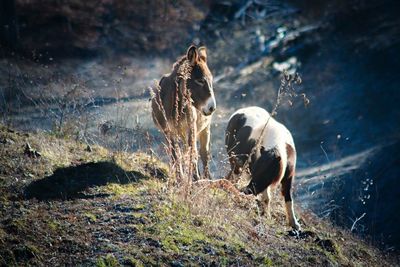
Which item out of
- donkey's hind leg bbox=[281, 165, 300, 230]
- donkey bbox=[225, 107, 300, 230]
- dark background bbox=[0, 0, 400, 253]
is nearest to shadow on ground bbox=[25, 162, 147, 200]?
donkey bbox=[225, 107, 300, 230]

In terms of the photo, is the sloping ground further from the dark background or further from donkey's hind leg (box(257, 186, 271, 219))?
the dark background

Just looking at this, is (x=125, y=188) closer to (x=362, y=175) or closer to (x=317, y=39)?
(x=362, y=175)

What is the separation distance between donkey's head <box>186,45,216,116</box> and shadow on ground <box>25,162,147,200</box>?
1.31m

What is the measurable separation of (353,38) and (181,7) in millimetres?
6759

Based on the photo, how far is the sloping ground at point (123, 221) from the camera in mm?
6285

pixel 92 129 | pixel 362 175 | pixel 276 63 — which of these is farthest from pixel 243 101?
pixel 92 129

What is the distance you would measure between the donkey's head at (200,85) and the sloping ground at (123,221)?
3.66ft

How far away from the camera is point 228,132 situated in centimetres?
1082

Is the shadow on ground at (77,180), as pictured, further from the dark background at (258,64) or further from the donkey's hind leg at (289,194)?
the dark background at (258,64)

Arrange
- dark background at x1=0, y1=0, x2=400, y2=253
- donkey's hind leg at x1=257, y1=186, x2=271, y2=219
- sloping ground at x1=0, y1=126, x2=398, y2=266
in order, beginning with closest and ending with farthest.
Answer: sloping ground at x1=0, y1=126, x2=398, y2=266
donkey's hind leg at x1=257, y1=186, x2=271, y2=219
dark background at x1=0, y1=0, x2=400, y2=253

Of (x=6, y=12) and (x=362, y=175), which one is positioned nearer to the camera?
(x=362, y=175)

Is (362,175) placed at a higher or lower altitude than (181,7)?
lower

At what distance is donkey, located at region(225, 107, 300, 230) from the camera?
937 cm

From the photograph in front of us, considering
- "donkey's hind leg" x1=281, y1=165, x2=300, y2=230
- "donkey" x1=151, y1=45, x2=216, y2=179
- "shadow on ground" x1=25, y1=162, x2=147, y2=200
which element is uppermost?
"donkey" x1=151, y1=45, x2=216, y2=179
